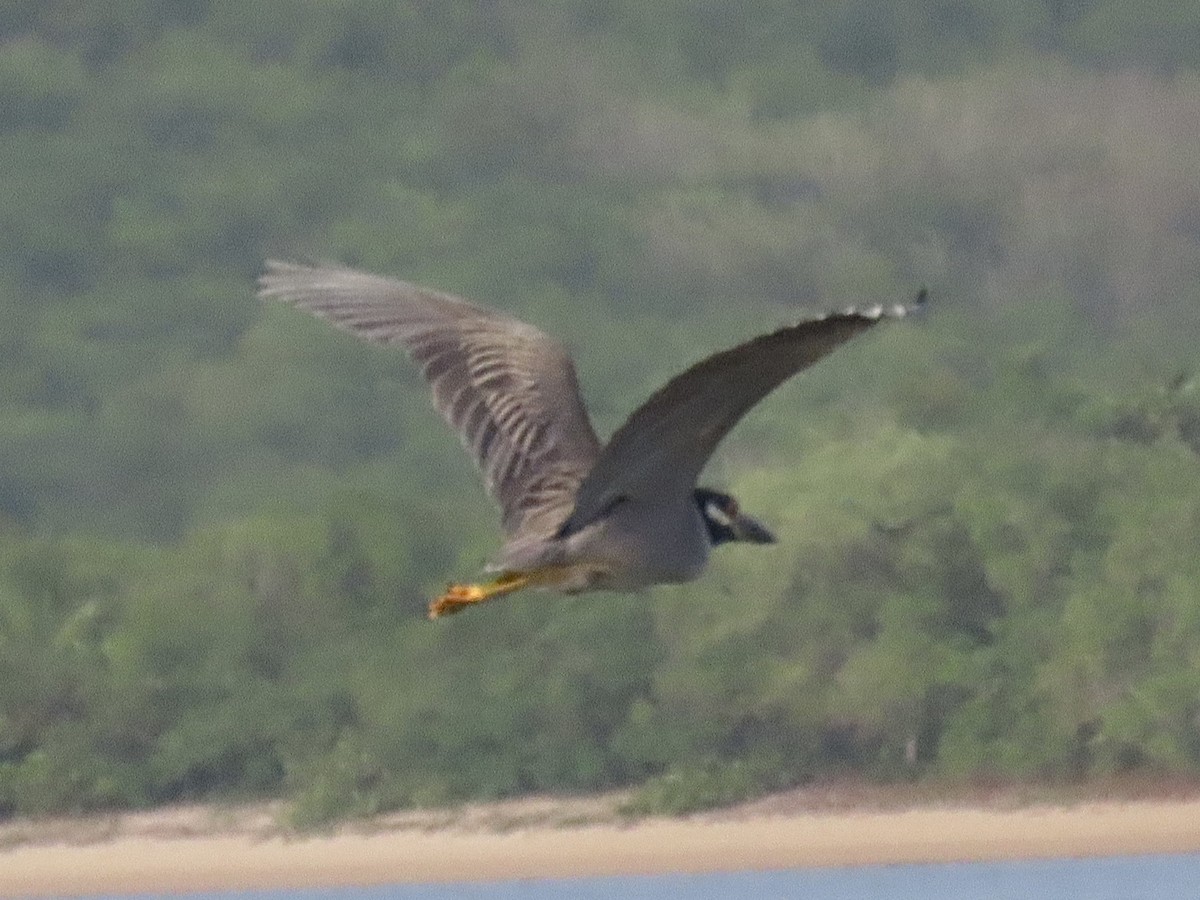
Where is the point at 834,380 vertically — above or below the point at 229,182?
below

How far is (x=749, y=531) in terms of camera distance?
10211 millimetres

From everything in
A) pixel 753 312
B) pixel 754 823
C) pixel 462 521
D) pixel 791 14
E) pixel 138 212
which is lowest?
pixel 754 823

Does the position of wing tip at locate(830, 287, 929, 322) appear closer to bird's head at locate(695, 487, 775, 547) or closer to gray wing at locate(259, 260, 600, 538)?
bird's head at locate(695, 487, 775, 547)

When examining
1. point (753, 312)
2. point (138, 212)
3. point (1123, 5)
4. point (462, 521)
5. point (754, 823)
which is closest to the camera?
point (754, 823)

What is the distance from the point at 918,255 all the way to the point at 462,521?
20.6 ft

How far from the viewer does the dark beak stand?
10.1m

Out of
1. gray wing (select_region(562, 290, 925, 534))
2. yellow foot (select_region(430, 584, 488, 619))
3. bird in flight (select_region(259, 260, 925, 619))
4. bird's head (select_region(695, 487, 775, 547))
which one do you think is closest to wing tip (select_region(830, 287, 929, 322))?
gray wing (select_region(562, 290, 925, 534))

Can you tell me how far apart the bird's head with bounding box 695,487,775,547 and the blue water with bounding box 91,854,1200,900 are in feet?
35.2

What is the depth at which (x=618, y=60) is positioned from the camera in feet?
117

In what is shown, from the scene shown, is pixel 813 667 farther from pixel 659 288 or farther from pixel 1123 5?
pixel 1123 5

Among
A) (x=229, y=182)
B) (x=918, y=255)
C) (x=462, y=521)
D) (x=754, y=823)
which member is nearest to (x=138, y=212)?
(x=229, y=182)

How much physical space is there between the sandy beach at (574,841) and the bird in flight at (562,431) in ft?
41.3

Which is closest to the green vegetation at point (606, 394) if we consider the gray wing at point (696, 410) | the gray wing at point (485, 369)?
the gray wing at point (485, 369)

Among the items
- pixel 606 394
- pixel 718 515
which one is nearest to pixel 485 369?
pixel 718 515
